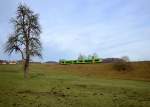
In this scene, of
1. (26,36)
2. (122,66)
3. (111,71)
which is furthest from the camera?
(122,66)

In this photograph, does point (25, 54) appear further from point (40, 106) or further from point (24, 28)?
point (40, 106)

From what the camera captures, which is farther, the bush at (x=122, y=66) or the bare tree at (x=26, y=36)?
A: the bush at (x=122, y=66)

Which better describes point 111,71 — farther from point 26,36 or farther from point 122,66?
point 26,36

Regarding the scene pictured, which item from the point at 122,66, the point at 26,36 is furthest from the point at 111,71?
the point at 26,36

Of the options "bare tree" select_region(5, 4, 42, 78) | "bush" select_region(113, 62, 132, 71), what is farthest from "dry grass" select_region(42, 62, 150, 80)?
"bare tree" select_region(5, 4, 42, 78)

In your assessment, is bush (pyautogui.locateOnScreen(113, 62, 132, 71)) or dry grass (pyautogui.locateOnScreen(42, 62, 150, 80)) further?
bush (pyautogui.locateOnScreen(113, 62, 132, 71))

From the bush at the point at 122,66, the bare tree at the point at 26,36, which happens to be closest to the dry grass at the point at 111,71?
the bush at the point at 122,66

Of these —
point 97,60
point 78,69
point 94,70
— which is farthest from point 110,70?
point 97,60

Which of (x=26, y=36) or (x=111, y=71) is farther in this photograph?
(x=111, y=71)

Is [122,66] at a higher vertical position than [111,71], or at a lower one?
higher

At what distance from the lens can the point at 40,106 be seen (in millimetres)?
13805

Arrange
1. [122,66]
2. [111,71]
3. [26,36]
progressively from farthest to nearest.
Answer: [122,66], [111,71], [26,36]

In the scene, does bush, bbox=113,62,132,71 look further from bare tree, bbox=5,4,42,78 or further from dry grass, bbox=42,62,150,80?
bare tree, bbox=5,4,42,78

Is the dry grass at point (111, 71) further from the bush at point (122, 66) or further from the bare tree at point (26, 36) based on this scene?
the bare tree at point (26, 36)
